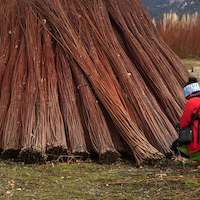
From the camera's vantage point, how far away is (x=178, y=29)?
5.52 m

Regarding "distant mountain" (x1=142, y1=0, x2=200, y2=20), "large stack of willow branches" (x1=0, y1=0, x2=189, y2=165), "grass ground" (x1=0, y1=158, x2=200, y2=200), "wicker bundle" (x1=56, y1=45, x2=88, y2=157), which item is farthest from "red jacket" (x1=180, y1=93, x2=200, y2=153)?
"distant mountain" (x1=142, y1=0, x2=200, y2=20)

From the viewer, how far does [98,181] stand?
1912 mm

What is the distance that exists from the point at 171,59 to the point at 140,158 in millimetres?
1813

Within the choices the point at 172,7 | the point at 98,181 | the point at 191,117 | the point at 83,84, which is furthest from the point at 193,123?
the point at 172,7

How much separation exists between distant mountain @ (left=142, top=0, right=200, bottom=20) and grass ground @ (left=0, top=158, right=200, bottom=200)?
10.7 meters

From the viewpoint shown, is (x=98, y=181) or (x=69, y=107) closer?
(x=98, y=181)

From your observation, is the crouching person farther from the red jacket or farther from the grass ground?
the grass ground

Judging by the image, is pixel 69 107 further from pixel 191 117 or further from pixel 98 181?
pixel 191 117

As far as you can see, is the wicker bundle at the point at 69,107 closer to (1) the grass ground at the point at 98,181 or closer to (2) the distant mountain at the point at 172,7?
(1) the grass ground at the point at 98,181

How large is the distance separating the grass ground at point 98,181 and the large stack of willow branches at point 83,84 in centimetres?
12

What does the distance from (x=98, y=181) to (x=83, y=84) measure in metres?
1.13

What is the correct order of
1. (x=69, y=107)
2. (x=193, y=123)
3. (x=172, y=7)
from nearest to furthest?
(x=193, y=123)
(x=69, y=107)
(x=172, y=7)

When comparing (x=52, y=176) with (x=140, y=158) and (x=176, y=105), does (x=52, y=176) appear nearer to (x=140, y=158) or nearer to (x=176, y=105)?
(x=140, y=158)

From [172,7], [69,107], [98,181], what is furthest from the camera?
[172,7]
